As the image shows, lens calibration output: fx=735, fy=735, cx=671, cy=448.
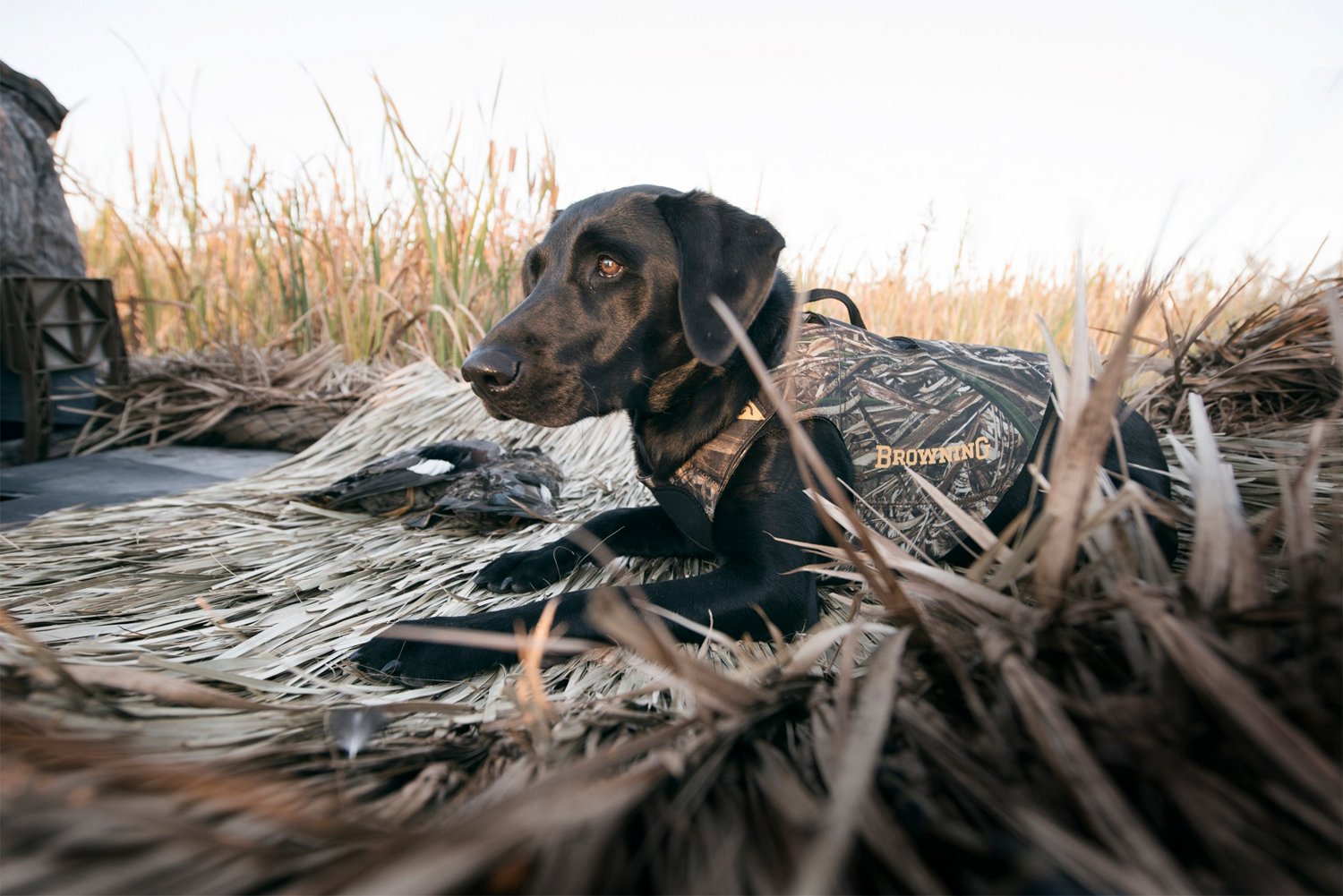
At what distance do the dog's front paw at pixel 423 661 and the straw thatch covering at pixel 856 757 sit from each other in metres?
0.28

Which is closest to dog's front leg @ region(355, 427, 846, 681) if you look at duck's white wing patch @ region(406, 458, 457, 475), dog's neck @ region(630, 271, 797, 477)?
dog's neck @ region(630, 271, 797, 477)

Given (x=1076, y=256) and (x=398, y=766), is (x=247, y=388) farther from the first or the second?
(x=1076, y=256)

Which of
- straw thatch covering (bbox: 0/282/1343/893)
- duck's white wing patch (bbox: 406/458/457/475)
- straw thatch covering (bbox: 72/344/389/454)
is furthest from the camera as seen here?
straw thatch covering (bbox: 72/344/389/454)

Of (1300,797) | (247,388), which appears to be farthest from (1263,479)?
(247,388)

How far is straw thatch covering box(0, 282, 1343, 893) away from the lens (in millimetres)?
485

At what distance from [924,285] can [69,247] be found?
5.85 metres

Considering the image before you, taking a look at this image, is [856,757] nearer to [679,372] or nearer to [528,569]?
[679,372]

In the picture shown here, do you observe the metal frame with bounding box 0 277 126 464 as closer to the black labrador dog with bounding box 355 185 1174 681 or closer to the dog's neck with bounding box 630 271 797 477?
the black labrador dog with bounding box 355 185 1174 681

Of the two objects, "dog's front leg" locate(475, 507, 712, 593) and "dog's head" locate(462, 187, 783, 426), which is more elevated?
"dog's head" locate(462, 187, 783, 426)

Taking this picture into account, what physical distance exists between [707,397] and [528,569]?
66cm

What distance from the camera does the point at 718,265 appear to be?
1.74 metres

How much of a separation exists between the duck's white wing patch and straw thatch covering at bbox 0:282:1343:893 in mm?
1626

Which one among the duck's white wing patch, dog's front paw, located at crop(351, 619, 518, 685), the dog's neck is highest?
the dog's neck

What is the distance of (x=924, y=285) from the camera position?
610cm
